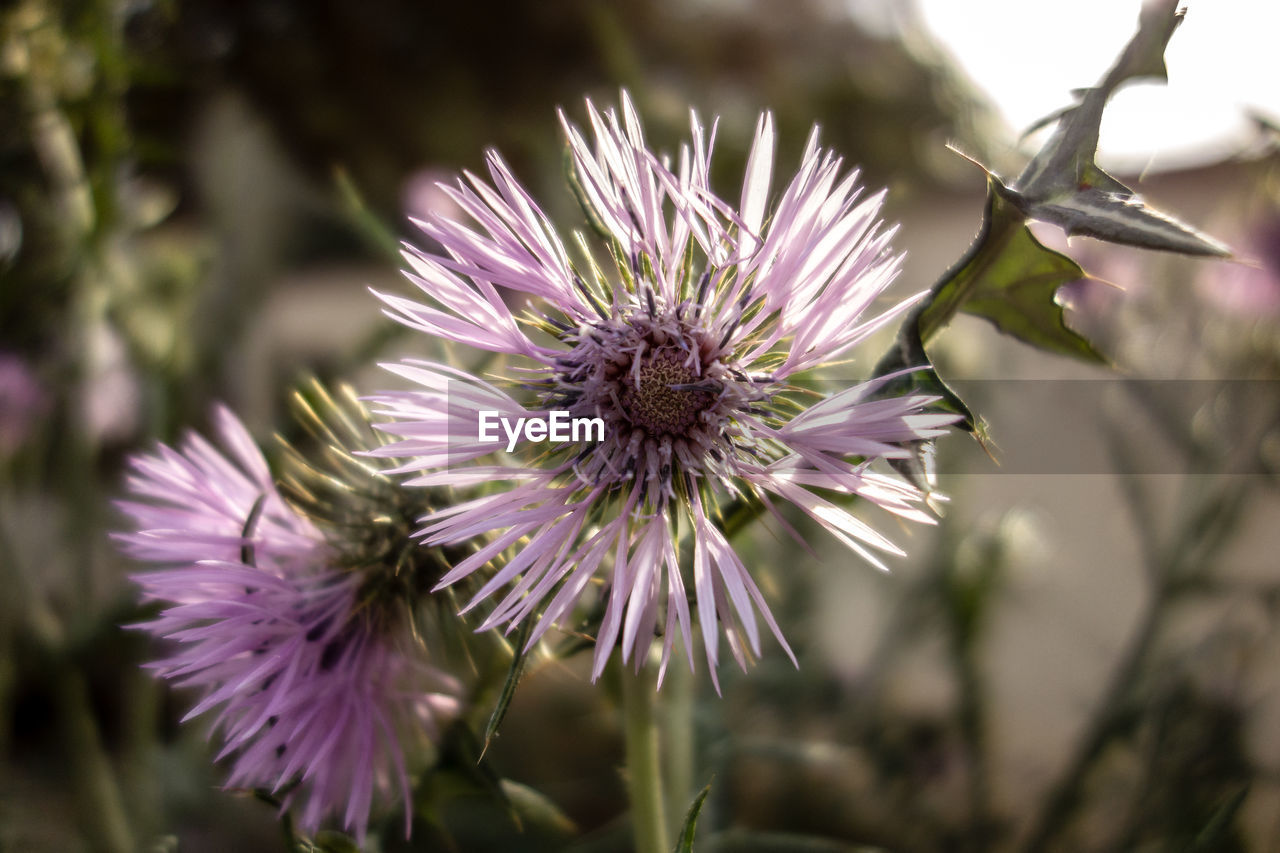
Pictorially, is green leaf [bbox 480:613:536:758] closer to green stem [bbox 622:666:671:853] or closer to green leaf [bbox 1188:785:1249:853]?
green stem [bbox 622:666:671:853]

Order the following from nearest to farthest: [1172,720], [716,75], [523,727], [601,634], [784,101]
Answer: [601,634]
[1172,720]
[523,727]
[784,101]
[716,75]

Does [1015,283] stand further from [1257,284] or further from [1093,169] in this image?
[1257,284]

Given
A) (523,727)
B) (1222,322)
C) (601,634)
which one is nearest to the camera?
(601,634)

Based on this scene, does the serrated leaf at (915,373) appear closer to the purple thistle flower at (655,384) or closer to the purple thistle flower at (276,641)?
the purple thistle flower at (655,384)

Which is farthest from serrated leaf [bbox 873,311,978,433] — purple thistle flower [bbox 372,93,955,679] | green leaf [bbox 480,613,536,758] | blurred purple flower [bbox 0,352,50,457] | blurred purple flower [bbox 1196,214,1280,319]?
blurred purple flower [bbox 0,352,50,457]

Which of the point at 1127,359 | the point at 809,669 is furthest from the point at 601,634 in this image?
the point at 1127,359

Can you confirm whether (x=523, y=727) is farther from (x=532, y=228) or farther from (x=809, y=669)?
(x=532, y=228)

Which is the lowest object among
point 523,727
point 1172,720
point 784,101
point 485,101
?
point 523,727
